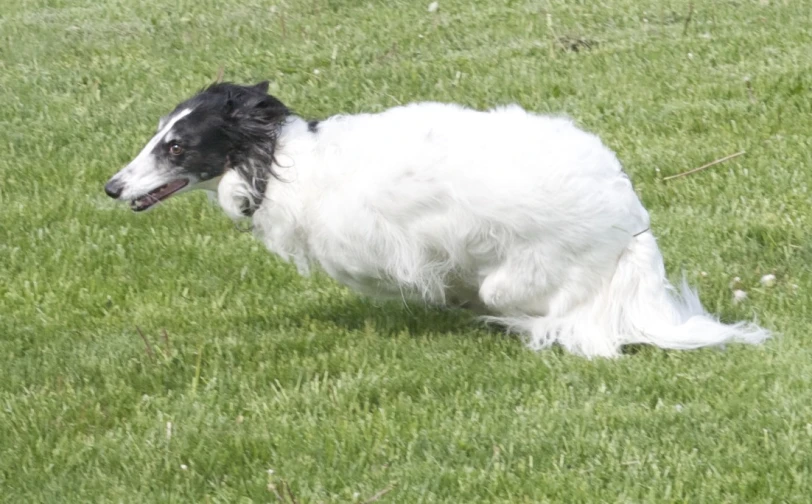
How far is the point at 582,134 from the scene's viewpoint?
5.54 metres

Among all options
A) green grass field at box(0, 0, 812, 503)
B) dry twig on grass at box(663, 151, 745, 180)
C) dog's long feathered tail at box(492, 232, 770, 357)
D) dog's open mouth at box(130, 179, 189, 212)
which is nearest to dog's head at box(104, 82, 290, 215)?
dog's open mouth at box(130, 179, 189, 212)

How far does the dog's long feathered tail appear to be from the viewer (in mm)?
5449

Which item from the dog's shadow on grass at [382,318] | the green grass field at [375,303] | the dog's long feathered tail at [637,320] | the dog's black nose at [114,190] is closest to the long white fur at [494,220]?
the dog's long feathered tail at [637,320]

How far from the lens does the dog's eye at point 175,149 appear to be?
18.2 ft

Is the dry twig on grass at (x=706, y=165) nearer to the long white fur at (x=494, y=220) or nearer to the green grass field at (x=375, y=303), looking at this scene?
the green grass field at (x=375, y=303)

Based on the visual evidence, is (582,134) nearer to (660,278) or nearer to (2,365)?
(660,278)

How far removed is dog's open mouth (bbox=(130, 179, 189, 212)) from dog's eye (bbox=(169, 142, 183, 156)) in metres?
0.13

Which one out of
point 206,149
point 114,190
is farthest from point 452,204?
point 114,190

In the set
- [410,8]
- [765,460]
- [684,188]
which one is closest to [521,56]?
[410,8]

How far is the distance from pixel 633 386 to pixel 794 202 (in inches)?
99.2

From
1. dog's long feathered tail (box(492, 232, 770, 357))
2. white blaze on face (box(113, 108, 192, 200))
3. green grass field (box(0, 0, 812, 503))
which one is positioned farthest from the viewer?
white blaze on face (box(113, 108, 192, 200))

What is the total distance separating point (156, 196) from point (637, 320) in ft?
7.32

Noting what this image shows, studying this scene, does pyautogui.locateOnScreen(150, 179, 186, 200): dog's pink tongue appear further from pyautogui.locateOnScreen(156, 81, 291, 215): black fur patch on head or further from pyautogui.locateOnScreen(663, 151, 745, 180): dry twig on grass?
pyautogui.locateOnScreen(663, 151, 745, 180): dry twig on grass

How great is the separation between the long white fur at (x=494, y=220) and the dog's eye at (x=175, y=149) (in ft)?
0.83
